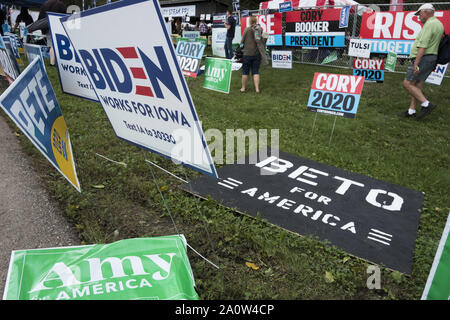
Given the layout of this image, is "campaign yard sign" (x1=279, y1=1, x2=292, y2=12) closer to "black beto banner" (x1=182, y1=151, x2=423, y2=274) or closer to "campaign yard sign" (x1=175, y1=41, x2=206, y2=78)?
"campaign yard sign" (x1=175, y1=41, x2=206, y2=78)

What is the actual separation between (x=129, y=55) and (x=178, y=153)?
2.34ft

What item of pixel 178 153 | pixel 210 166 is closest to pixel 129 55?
pixel 178 153

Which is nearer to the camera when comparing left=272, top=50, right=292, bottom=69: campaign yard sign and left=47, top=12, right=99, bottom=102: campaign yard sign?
left=47, top=12, right=99, bottom=102: campaign yard sign

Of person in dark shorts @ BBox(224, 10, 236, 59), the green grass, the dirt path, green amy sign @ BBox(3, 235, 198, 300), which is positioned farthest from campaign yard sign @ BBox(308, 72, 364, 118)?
person in dark shorts @ BBox(224, 10, 236, 59)

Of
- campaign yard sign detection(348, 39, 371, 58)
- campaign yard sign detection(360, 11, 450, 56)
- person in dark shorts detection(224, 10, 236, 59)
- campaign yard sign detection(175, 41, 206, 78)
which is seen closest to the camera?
campaign yard sign detection(175, 41, 206, 78)

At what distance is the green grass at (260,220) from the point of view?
8.12ft

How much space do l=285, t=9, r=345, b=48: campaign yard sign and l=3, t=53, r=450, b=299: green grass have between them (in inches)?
218

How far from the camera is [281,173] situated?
4.21m

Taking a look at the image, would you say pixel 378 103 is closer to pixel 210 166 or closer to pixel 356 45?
pixel 356 45

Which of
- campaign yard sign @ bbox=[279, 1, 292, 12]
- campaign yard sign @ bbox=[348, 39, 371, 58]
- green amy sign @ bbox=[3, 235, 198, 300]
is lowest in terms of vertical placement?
campaign yard sign @ bbox=[348, 39, 371, 58]

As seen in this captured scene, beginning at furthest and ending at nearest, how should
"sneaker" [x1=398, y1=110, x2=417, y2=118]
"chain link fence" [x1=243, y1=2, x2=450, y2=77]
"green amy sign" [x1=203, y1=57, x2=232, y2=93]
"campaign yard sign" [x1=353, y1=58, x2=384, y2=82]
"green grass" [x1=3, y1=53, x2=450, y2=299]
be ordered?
"chain link fence" [x1=243, y1=2, x2=450, y2=77], "green amy sign" [x1=203, y1=57, x2=232, y2=93], "campaign yard sign" [x1=353, y1=58, x2=384, y2=82], "sneaker" [x1=398, y1=110, x2=417, y2=118], "green grass" [x1=3, y1=53, x2=450, y2=299]

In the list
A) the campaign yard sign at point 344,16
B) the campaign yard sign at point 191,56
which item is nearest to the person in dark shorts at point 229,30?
the campaign yard sign at point 344,16

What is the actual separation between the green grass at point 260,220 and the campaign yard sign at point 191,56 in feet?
3.63

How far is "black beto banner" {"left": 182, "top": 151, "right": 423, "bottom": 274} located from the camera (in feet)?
9.57
